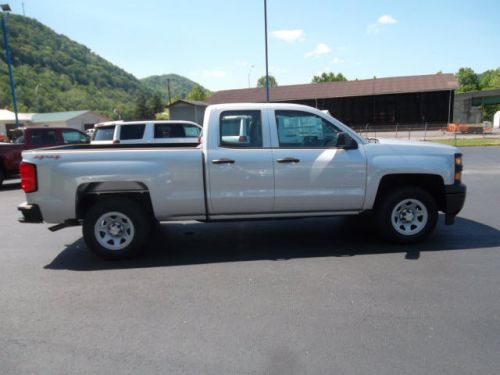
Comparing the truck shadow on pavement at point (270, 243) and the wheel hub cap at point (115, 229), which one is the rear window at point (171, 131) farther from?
the wheel hub cap at point (115, 229)

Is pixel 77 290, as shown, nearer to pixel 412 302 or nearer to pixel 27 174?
pixel 27 174

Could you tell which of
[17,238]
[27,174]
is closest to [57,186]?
[27,174]

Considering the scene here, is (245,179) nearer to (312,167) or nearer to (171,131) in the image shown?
(312,167)

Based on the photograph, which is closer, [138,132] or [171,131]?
[138,132]

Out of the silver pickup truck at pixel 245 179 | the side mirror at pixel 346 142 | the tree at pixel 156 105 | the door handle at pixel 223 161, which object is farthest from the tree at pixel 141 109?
the side mirror at pixel 346 142

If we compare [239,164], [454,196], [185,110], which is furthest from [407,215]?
[185,110]

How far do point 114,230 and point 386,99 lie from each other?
40.2 meters

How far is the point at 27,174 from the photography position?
4914mm

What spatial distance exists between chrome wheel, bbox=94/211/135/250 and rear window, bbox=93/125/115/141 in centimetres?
705

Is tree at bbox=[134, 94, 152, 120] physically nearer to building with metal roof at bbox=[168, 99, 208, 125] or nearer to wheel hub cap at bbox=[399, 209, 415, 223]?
building with metal roof at bbox=[168, 99, 208, 125]

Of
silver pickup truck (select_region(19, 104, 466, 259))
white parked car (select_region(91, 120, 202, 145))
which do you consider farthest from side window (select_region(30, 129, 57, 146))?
silver pickup truck (select_region(19, 104, 466, 259))

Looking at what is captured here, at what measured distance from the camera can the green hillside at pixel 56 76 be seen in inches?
3361

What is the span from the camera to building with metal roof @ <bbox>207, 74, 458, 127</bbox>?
1534 inches

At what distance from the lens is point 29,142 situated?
12859 millimetres
